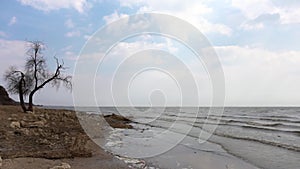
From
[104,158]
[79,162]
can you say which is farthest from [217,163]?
[79,162]

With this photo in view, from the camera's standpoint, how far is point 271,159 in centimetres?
1516

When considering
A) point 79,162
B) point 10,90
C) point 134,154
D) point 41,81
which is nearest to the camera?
point 79,162

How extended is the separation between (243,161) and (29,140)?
10.7m

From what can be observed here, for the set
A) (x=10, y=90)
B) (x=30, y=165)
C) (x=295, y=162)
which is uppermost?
(x=10, y=90)

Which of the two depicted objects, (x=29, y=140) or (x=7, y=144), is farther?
(x=29, y=140)

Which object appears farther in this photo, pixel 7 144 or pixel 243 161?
pixel 243 161

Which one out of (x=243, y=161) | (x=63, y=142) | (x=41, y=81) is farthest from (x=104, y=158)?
(x=41, y=81)

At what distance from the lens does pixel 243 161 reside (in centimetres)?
1439

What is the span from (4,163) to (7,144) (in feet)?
14.4

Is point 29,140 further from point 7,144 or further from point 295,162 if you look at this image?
point 295,162

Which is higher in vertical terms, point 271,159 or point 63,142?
point 63,142

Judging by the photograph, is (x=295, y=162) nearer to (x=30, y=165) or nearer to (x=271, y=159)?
(x=271, y=159)

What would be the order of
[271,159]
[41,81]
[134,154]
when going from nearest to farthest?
[134,154] < [271,159] < [41,81]

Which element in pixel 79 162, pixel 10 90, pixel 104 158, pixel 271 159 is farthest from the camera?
Answer: pixel 10 90
